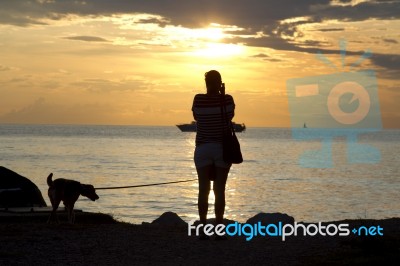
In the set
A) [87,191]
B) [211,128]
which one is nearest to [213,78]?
[211,128]

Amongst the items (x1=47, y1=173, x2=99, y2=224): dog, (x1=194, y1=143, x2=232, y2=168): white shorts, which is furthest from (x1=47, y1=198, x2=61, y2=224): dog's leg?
(x1=194, y1=143, x2=232, y2=168): white shorts

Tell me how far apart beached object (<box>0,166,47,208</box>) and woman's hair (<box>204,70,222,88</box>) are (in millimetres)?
6851

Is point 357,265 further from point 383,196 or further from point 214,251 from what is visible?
point 383,196

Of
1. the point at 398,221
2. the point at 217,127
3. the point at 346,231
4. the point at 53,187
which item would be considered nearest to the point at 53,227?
the point at 53,187

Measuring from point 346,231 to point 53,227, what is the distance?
5.17m

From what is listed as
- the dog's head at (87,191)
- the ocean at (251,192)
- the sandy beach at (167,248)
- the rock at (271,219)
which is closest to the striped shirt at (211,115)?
the sandy beach at (167,248)

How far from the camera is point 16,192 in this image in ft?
50.3

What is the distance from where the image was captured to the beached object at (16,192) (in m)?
15.0

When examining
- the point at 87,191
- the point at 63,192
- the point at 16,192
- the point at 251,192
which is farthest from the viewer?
the point at 251,192

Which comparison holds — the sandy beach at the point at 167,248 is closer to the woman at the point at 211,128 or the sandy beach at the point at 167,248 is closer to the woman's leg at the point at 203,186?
the woman's leg at the point at 203,186

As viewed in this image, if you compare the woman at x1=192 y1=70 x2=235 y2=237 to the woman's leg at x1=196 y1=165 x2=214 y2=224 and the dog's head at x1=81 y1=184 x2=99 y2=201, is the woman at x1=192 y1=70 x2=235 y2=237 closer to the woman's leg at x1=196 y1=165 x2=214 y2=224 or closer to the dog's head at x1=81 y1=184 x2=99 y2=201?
the woman's leg at x1=196 y1=165 x2=214 y2=224

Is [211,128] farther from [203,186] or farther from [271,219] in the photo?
[271,219]

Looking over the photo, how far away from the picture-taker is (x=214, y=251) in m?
9.48

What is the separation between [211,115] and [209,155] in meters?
0.60
